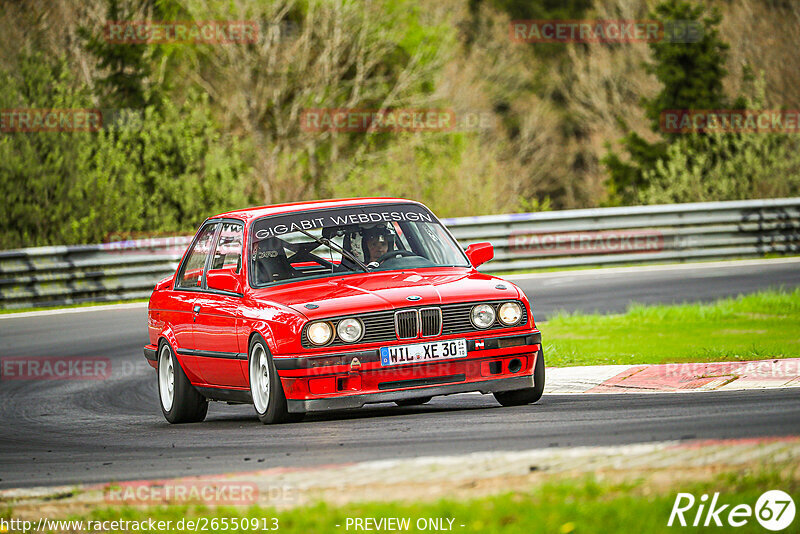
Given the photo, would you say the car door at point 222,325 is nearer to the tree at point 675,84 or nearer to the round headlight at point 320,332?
the round headlight at point 320,332

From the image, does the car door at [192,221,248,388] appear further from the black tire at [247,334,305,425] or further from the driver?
the driver

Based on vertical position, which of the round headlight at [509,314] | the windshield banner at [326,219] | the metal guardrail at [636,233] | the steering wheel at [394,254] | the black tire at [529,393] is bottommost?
the metal guardrail at [636,233]

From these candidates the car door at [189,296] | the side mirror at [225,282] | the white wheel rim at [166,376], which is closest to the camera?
the side mirror at [225,282]

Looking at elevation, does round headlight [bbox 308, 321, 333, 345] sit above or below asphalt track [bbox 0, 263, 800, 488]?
above

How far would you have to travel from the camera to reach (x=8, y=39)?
36.5 m

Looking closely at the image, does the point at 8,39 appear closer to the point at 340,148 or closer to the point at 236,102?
the point at 236,102

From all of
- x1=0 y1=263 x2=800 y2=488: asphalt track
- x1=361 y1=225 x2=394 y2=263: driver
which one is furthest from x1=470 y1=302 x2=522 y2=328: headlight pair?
x1=361 y1=225 x2=394 y2=263: driver

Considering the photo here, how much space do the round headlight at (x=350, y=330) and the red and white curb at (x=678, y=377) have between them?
8.19ft

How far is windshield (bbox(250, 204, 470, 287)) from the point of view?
9773 mm

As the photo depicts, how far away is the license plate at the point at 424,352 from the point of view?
8.62m

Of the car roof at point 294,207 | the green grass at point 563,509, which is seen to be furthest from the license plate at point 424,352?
the green grass at point 563,509

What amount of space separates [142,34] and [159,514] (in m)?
26.1

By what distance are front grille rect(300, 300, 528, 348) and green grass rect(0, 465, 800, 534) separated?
3075 millimetres

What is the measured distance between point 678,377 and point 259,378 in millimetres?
3388
